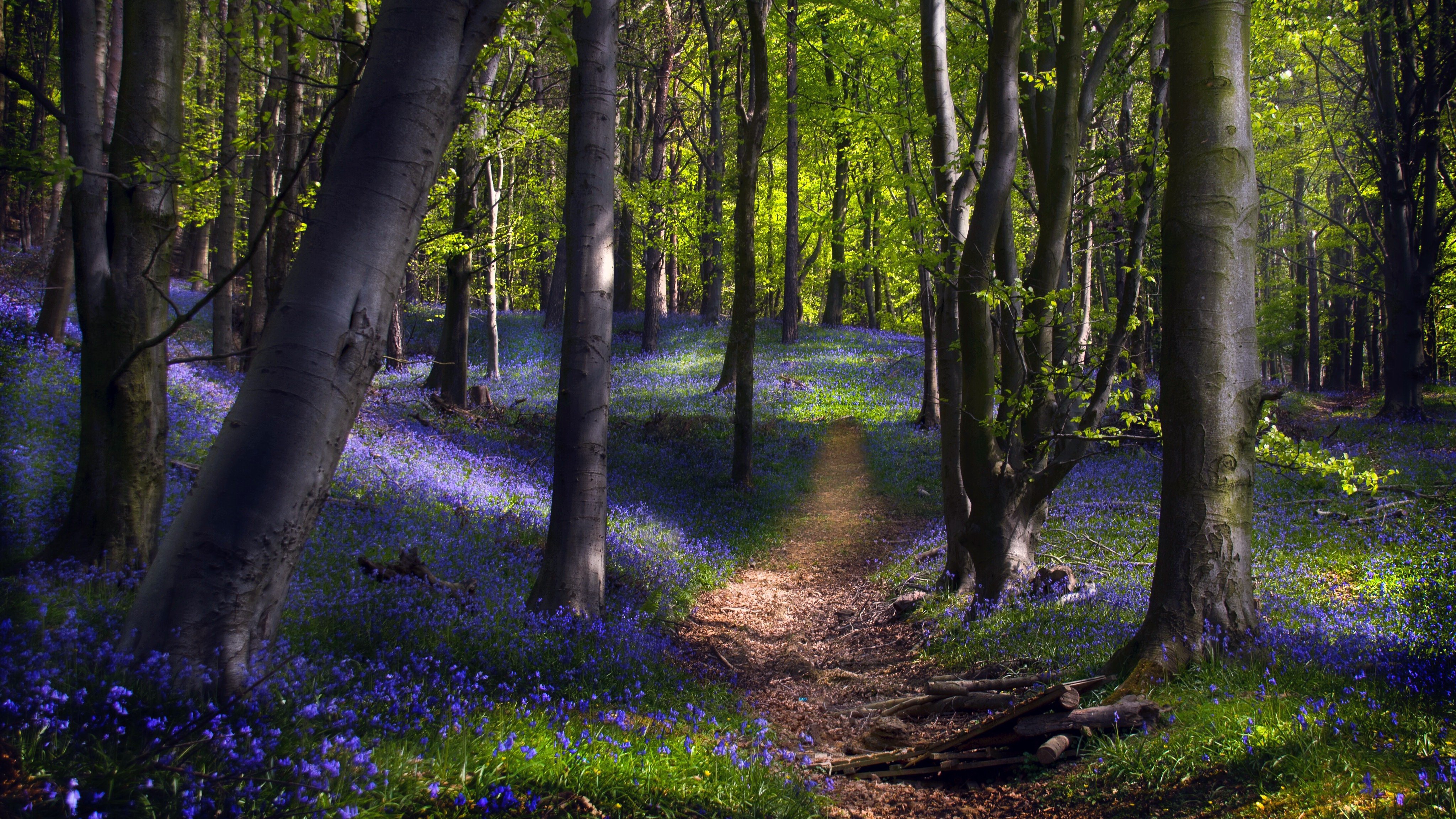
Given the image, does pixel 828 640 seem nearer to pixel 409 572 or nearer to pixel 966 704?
pixel 966 704

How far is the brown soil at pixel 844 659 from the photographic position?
382 centimetres

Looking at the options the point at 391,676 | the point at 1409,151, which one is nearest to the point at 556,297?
the point at 1409,151

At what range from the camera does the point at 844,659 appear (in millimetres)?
7523

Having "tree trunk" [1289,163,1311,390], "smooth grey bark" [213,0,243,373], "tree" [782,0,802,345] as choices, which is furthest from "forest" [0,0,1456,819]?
"tree trunk" [1289,163,1311,390]

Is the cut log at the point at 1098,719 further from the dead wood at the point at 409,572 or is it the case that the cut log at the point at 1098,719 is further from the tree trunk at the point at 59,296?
the tree trunk at the point at 59,296

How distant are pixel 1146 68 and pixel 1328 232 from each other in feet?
74.3

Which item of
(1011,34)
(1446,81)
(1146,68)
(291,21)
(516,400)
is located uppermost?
(1446,81)

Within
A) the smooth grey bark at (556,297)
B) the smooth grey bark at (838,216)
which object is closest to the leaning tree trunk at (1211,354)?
the smooth grey bark at (838,216)

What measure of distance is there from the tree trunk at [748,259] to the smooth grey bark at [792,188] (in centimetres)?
150

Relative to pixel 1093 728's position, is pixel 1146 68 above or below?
above

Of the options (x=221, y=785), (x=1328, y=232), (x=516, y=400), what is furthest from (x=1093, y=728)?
(x=1328, y=232)

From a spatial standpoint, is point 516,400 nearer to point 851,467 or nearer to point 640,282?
point 851,467

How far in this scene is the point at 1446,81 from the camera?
15.3 m

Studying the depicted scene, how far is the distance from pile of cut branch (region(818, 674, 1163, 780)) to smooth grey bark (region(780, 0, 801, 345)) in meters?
13.5
